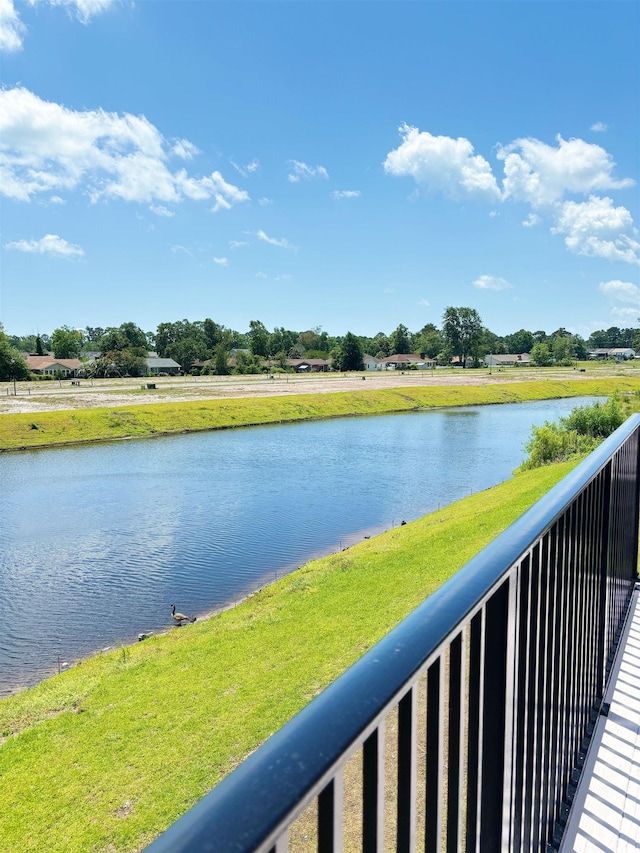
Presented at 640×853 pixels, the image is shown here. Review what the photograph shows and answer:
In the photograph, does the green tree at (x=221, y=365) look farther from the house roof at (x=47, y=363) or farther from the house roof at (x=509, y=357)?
the house roof at (x=509, y=357)

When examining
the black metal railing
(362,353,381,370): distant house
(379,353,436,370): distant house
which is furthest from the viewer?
(379,353,436,370): distant house

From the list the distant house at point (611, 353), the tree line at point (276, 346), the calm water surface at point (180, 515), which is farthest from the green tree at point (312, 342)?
the calm water surface at point (180, 515)

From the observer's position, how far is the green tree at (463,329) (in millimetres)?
128250

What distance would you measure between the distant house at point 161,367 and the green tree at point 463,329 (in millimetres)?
54928

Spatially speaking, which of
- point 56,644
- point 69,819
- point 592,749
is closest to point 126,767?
point 69,819

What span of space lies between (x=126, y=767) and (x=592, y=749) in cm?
474

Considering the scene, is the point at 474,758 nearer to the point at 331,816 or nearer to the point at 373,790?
the point at 373,790

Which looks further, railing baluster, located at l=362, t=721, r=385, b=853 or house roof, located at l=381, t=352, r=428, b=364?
house roof, located at l=381, t=352, r=428, b=364

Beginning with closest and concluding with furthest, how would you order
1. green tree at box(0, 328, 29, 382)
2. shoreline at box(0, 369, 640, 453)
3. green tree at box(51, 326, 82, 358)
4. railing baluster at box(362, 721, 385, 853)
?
railing baluster at box(362, 721, 385, 853), shoreline at box(0, 369, 640, 453), green tree at box(0, 328, 29, 382), green tree at box(51, 326, 82, 358)

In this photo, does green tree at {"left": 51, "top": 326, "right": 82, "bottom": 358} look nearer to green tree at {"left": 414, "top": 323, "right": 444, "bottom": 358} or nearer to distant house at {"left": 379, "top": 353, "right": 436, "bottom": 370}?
distant house at {"left": 379, "top": 353, "right": 436, "bottom": 370}

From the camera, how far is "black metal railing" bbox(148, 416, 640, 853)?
0.75 m

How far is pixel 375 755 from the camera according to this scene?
2.99ft

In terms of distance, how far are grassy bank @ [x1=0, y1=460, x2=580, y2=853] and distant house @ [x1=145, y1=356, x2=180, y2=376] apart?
93772 millimetres

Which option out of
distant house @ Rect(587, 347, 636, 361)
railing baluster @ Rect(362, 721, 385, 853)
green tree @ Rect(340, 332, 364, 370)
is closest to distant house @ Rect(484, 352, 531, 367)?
distant house @ Rect(587, 347, 636, 361)
